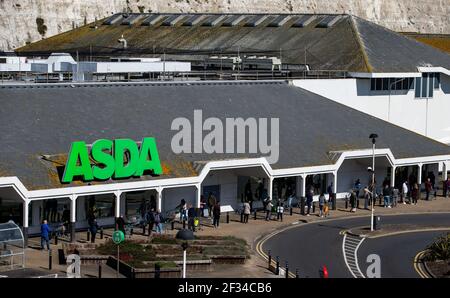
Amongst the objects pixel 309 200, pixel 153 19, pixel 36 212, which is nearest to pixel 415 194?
pixel 309 200

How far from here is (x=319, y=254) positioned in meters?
50.1

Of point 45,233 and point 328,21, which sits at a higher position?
point 328,21

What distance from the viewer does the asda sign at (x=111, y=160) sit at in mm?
51781

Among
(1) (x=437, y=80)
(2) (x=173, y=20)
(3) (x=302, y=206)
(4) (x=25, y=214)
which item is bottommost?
(3) (x=302, y=206)

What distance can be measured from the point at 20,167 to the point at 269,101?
2211cm

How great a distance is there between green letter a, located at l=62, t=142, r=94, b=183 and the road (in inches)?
321

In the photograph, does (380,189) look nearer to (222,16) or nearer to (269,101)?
(269,101)

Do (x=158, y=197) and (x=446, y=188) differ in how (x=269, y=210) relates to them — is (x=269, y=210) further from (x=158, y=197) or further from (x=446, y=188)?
(x=446, y=188)

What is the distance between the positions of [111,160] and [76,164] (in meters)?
1.80

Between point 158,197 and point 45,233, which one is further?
point 158,197

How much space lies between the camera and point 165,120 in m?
62.4

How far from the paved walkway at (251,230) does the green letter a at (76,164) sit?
2.73 metres

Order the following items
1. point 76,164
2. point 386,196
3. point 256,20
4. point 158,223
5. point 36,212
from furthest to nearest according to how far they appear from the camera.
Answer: point 256,20 → point 386,196 → point 158,223 → point 36,212 → point 76,164
